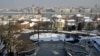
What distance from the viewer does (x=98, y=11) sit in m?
21.4

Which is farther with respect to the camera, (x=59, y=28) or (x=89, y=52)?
(x=59, y=28)

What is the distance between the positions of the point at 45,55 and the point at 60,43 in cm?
165

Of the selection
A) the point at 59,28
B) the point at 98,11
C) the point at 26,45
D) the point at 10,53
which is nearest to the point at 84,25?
the point at 59,28

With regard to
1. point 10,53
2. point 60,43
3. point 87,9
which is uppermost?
point 10,53

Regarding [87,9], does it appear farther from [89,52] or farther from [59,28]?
[89,52]

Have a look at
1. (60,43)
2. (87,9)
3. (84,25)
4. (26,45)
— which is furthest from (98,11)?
(26,45)

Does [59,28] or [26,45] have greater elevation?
[26,45]

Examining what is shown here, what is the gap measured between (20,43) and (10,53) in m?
0.79

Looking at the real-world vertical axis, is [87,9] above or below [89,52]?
below

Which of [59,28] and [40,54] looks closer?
[40,54]

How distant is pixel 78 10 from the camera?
2269 centimetres

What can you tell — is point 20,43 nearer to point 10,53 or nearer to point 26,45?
point 26,45

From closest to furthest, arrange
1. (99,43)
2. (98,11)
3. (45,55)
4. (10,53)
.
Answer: (10,53) → (45,55) → (99,43) → (98,11)

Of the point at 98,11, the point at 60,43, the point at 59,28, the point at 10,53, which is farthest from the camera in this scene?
the point at 98,11
